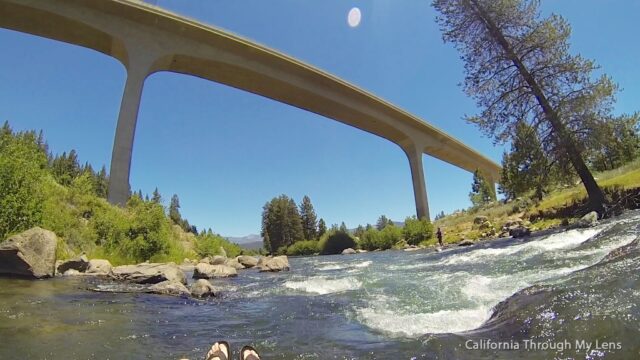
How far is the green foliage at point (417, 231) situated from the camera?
43.6 m

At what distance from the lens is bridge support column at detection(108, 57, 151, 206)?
24.9 metres

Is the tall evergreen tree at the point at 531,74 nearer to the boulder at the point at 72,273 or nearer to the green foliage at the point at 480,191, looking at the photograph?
the boulder at the point at 72,273

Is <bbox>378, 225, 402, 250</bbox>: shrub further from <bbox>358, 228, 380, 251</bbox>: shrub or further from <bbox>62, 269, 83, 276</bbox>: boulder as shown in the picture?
<bbox>62, 269, 83, 276</bbox>: boulder

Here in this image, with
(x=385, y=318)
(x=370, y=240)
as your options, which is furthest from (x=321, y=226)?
(x=385, y=318)

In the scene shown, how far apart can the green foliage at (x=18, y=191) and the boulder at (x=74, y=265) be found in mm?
2088

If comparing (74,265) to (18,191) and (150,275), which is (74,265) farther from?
(150,275)

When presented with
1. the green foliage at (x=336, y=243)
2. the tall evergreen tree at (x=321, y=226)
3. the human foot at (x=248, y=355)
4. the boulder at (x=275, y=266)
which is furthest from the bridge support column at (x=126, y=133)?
the tall evergreen tree at (x=321, y=226)

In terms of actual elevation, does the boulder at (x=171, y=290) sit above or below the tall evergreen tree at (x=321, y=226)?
below

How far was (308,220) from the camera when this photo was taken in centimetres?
8906

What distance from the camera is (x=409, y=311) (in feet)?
19.1

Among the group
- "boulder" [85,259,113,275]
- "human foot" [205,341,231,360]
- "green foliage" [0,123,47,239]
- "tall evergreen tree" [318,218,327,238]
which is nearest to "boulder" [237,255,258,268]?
"boulder" [85,259,113,275]

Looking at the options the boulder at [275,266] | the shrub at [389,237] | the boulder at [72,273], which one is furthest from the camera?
the shrub at [389,237]

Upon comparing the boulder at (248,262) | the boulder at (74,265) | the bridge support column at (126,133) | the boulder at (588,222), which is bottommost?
the boulder at (74,265)

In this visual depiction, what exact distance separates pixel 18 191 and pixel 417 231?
125ft
